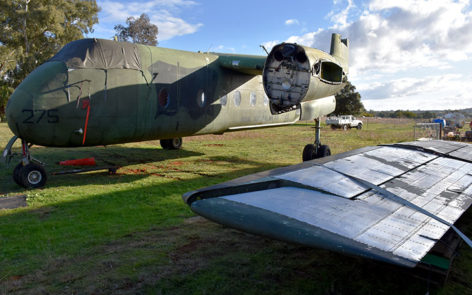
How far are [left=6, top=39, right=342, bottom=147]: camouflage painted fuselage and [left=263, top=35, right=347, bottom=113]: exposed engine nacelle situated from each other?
0.87 m

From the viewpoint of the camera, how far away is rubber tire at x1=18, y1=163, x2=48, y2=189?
7.55m

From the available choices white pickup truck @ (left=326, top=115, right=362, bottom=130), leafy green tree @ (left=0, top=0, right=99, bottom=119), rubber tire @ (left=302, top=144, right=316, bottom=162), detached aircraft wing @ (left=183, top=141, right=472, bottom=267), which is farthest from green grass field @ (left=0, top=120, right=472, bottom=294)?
leafy green tree @ (left=0, top=0, right=99, bottom=119)

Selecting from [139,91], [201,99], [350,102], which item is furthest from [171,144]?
[350,102]

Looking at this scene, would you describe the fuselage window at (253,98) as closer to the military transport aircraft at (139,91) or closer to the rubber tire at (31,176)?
the military transport aircraft at (139,91)

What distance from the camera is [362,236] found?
231 centimetres

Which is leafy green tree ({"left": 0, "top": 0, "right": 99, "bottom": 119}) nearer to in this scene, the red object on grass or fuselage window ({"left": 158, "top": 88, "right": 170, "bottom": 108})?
the red object on grass

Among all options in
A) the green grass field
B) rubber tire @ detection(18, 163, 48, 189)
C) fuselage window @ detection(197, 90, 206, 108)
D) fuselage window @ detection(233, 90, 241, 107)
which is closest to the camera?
the green grass field

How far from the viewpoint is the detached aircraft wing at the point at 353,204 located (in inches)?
89.4

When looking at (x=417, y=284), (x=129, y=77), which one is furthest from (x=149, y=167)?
(x=417, y=284)

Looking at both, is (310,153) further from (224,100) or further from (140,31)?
(140,31)

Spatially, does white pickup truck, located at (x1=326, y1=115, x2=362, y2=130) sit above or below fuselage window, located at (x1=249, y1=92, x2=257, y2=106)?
below

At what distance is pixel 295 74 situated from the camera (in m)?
8.39

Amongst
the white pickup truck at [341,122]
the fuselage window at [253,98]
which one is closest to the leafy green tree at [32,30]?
the white pickup truck at [341,122]

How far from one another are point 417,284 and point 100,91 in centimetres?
707
